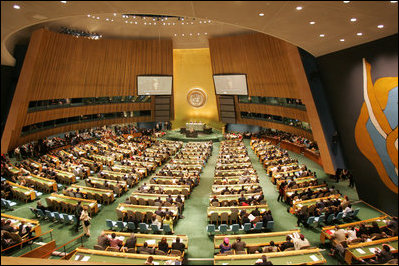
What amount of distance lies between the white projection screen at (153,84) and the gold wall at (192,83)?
684 cm

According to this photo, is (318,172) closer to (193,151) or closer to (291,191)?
(291,191)

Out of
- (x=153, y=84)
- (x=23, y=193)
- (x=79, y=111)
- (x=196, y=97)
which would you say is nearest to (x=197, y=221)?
(x=23, y=193)

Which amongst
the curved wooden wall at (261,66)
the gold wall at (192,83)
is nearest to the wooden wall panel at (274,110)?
the curved wooden wall at (261,66)

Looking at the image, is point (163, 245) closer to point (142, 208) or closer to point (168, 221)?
point (168, 221)

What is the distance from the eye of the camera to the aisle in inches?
337

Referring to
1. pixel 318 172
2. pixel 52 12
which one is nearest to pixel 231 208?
pixel 52 12

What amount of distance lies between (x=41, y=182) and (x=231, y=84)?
1726 cm

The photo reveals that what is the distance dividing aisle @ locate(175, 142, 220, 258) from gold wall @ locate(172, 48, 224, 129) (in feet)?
60.8

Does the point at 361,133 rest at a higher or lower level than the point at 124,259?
higher

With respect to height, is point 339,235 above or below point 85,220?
above

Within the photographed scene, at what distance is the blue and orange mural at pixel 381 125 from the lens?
6.23 m

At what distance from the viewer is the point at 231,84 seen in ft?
78.2

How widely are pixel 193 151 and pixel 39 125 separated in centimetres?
1226

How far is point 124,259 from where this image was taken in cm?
688
